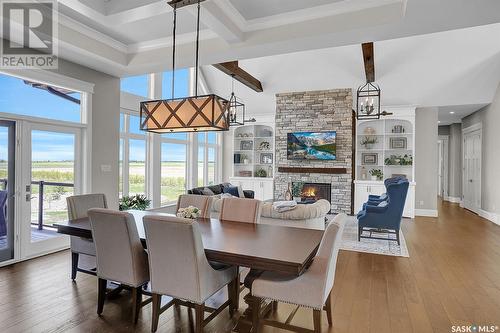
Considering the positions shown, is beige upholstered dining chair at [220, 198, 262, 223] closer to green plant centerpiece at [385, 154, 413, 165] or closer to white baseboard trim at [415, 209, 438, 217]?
green plant centerpiece at [385, 154, 413, 165]

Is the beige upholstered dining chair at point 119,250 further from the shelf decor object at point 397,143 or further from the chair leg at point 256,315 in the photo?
the shelf decor object at point 397,143

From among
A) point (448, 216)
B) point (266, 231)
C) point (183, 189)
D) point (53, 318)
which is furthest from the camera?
point (183, 189)

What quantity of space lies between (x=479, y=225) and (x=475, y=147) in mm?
2956

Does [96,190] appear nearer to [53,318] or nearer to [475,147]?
[53,318]

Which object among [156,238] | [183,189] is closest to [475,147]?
[183,189]

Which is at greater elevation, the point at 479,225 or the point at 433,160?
the point at 433,160

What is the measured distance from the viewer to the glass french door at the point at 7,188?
388cm

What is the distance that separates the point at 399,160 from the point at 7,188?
8.60m

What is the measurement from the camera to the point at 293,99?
8461 millimetres

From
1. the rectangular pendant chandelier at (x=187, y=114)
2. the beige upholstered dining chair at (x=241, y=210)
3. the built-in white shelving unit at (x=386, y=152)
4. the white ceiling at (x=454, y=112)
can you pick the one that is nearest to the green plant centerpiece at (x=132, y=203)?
the beige upholstered dining chair at (x=241, y=210)

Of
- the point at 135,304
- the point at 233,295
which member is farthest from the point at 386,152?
the point at 135,304

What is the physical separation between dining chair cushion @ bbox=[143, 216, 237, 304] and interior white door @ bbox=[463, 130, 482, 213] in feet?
29.5

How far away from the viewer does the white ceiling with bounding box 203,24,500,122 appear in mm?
6412

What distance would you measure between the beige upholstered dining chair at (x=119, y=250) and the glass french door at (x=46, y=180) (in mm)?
2373
